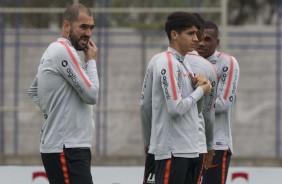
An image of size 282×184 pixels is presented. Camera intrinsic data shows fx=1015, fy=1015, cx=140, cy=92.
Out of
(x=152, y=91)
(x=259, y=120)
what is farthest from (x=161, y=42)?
(x=152, y=91)

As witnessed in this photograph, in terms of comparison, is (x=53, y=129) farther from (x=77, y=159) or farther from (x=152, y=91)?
(x=152, y=91)

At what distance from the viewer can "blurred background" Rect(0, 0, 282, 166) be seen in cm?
1495

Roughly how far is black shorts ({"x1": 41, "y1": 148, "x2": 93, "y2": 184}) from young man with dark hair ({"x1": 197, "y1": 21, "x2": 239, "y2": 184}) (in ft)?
5.39

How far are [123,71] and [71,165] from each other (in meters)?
9.62

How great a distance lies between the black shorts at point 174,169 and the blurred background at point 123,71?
27.1 feet

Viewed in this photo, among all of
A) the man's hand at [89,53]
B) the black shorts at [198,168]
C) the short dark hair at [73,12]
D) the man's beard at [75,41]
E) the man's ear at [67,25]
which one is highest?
the short dark hair at [73,12]

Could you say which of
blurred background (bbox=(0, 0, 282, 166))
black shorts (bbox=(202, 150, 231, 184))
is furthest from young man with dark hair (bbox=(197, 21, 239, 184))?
blurred background (bbox=(0, 0, 282, 166))

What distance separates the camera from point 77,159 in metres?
6.04

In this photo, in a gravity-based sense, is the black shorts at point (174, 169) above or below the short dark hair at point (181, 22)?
below

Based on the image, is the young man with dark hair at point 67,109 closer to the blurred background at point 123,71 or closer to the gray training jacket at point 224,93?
the gray training jacket at point 224,93

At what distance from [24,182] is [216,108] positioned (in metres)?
1.99

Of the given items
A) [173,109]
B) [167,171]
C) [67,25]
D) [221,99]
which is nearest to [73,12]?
[67,25]

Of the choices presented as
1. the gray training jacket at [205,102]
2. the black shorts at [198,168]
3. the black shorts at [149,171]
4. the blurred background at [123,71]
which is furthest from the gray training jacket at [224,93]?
the blurred background at [123,71]

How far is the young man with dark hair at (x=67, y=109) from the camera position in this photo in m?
6.03
